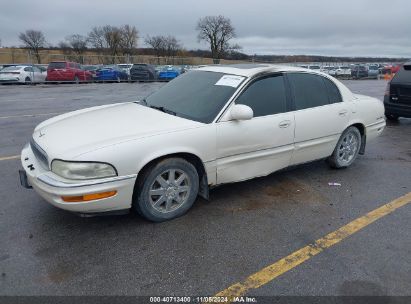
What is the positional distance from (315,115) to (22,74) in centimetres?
2100

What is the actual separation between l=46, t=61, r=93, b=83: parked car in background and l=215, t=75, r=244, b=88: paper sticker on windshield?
69.1 ft

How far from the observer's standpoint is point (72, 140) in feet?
10.7

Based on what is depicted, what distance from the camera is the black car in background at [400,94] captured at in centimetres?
838

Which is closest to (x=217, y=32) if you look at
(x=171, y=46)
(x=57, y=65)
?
(x=171, y=46)

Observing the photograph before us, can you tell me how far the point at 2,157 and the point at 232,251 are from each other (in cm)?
419

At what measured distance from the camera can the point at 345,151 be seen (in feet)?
17.0

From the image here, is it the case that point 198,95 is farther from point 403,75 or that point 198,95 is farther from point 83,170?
point 403,75

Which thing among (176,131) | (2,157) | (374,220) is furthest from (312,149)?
(2,157)

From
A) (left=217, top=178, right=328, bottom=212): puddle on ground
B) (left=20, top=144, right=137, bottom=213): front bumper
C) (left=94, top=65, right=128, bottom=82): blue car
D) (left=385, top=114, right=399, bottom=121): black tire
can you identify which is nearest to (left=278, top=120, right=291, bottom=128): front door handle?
(left=217, top=178, right=328, bottom=212): puddle on ground

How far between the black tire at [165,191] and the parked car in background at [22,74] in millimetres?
20788

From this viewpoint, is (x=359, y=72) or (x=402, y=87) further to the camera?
(x=359, y=72)

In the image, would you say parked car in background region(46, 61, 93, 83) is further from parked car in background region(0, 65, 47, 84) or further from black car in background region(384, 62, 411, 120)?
black car in background region(384, 62, 411, 120)

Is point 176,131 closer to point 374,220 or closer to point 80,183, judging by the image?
point 80,183

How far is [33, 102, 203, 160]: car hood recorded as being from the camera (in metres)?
3.14
